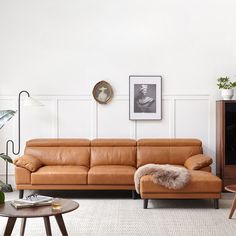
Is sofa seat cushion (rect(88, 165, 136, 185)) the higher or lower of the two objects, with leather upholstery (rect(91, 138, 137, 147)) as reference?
lower

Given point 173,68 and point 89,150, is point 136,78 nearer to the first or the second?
point 173,68

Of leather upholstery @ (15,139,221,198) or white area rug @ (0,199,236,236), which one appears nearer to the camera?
white area rug @ (0,199,236,236)

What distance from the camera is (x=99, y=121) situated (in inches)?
293

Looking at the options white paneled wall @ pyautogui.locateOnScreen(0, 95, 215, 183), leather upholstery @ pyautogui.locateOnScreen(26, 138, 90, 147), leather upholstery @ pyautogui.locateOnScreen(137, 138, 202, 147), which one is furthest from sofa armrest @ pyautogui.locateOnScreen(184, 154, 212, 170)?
leather upholstery @ pyautogui.locateOnScreen(26, 138, 90, 147)

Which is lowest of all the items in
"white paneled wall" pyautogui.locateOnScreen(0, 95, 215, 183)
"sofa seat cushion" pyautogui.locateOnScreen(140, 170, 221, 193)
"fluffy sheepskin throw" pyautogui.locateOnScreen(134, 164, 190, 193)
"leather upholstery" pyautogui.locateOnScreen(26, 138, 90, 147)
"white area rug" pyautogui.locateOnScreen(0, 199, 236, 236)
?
"white area rug" pyautogui.locateOnScreen(0, 199, 236, 236)

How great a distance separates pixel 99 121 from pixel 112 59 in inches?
39.0

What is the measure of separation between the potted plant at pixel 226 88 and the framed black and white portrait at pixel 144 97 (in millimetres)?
944

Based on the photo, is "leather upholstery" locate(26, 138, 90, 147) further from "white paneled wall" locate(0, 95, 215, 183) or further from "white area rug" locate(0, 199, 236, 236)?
"white area rug" locate(0, 199, 236, 236)

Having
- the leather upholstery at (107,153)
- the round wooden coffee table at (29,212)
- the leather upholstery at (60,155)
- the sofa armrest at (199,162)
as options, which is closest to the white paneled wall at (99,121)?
the leather upholstery at (107,153)

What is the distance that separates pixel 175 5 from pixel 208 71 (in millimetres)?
1151

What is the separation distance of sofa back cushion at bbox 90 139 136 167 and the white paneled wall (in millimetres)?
340

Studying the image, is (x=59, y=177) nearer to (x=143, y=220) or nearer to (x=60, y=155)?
(x=60, y=155)

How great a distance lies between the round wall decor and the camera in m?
7.39

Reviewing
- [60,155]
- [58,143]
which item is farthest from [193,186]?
[58,143]
